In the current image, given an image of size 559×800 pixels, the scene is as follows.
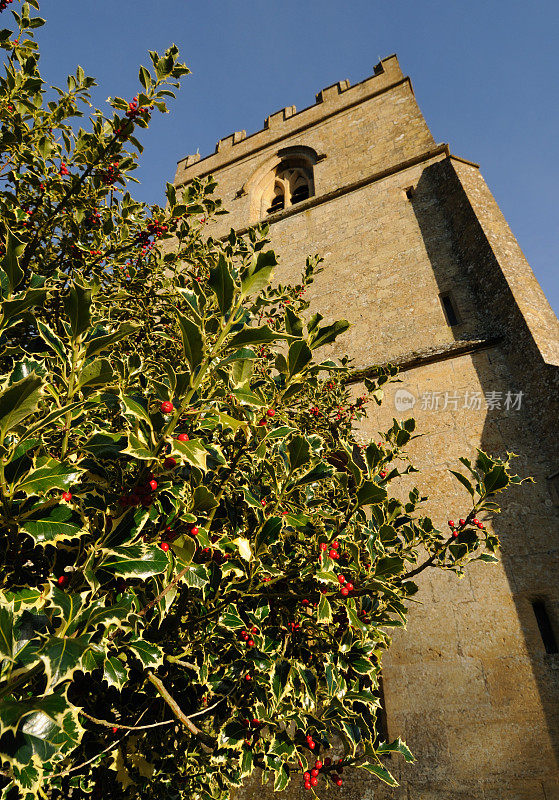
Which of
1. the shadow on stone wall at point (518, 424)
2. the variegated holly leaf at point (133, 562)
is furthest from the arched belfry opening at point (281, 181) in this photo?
the variegated holly leaf at point (133, 562)

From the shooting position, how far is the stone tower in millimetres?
3199

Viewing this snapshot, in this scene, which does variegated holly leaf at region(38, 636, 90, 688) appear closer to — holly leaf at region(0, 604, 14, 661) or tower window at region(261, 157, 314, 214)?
holly leaf at region(0, 604, 14, 661)

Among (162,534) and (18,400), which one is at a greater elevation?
(18,400)

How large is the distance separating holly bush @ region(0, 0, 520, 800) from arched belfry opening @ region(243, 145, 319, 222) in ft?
28.8

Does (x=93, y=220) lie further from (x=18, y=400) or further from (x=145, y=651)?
(x=145, y=651)

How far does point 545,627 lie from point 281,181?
11275 millimetres

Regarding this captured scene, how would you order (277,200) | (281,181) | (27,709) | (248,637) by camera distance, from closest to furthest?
(27,709)
(248,637)
(281,181)
(277,200)

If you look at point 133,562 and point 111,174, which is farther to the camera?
point 111,174

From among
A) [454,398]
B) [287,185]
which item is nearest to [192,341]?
[454,398]

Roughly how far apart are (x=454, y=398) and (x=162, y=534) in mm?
4278

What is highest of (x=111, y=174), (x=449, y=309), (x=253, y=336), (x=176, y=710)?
(x=449, y=309)

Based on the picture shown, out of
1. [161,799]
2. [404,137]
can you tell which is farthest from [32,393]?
[404,137]

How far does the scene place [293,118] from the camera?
40.4 feet

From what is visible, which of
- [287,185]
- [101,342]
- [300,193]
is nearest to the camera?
[101,342]
